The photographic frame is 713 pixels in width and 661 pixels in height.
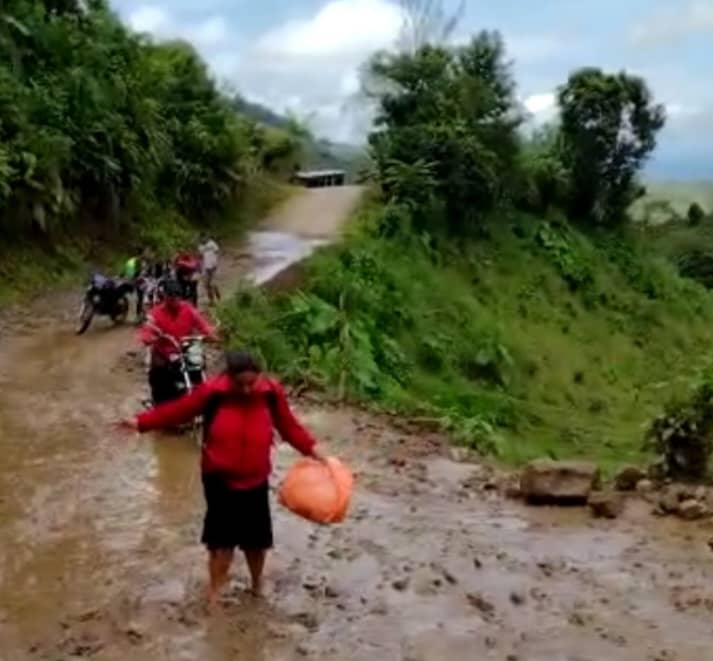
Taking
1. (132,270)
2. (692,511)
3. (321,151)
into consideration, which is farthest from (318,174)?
(692,511)

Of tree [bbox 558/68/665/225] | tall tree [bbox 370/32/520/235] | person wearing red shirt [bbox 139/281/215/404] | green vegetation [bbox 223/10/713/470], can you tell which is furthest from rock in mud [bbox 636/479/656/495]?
tree [bbox 558/68/665/225]

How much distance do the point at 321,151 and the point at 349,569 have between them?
4014cm

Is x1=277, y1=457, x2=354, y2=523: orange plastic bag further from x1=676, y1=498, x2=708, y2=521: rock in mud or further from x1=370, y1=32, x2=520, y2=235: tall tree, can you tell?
x1=370, y1=32, x2=520, y2=235: tall tree

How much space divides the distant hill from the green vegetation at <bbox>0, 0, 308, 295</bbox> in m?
2.84

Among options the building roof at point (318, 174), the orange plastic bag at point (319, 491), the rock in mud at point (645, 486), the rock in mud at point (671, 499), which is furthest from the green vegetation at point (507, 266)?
the orange plastic bag at point (319, 491)

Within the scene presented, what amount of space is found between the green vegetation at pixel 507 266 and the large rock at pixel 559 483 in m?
7.26

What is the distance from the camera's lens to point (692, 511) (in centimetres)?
1033

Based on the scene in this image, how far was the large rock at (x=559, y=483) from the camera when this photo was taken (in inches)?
426

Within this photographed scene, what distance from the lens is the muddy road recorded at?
24.8 ft

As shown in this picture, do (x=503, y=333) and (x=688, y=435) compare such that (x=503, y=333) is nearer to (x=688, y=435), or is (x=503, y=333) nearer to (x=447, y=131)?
(x=447, y=131)

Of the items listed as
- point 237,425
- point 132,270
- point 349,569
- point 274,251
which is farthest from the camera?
point 274,251

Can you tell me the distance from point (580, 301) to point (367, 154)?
20.2 ft

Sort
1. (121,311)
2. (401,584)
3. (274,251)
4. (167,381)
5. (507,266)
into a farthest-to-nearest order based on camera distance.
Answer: (507,266)
(274,251)
(121,311)
(167,381)
(401,584)

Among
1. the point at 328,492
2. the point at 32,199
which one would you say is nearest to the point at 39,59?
the point at 32,199
